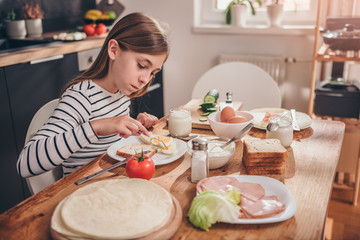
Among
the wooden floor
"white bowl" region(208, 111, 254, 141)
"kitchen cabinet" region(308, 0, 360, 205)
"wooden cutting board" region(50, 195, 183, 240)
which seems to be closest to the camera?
"wooden cutting board" region(50, 195, 183, 240)

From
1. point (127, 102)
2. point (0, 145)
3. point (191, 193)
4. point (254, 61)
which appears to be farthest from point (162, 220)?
point (254, 61)

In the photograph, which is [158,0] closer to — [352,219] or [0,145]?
[0,145]

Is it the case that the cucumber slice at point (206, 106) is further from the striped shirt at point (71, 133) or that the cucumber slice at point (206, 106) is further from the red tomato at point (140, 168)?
the red tomato at point (140, 168)

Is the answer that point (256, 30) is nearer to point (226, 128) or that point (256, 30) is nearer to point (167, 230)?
point (226, 128)

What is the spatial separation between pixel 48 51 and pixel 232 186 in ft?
6.30

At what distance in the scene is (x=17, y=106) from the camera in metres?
2.30

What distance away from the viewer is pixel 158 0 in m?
3.38

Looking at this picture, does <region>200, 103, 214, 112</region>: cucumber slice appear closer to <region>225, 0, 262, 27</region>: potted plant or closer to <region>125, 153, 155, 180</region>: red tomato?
<region>125, 153, 155, 180</region>: red tomato

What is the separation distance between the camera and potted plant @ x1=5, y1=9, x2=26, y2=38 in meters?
2.74

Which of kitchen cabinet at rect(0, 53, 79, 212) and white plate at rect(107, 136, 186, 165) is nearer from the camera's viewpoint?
white plate at rect(107, 136, 186, 165)

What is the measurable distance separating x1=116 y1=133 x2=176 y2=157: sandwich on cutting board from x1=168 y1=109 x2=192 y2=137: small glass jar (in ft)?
0.39

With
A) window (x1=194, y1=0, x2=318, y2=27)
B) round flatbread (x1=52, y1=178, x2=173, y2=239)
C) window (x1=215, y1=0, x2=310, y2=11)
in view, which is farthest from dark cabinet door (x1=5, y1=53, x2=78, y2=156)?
window (x1=215, y1=0, x2=310, y2=11)

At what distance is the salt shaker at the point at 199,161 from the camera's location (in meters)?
1.01

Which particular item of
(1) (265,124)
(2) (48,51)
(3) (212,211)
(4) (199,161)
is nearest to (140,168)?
(4) (199,161)
